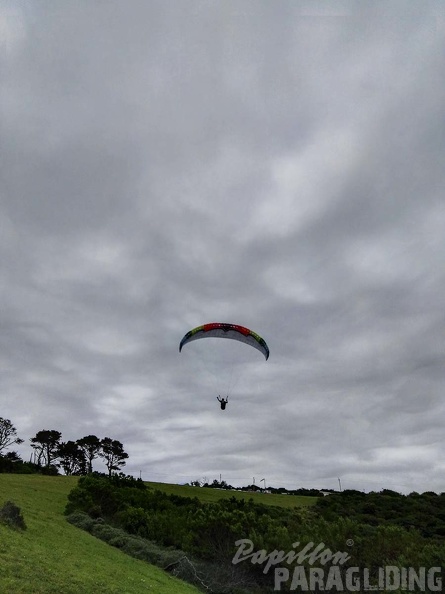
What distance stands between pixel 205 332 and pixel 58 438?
8320 cm

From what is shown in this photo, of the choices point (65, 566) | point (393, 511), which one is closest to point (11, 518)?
point (65, 566)

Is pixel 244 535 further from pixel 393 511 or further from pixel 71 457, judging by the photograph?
pixel 71 457

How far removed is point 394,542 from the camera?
22.5 metres

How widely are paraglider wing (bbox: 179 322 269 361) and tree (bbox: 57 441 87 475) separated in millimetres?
78606

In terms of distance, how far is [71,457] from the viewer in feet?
353

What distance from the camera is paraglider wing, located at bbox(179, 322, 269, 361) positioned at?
132ft

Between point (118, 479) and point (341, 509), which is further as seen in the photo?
point (341, 509)

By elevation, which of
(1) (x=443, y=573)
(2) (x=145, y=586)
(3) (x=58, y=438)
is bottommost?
(2) (x=145, y=586)

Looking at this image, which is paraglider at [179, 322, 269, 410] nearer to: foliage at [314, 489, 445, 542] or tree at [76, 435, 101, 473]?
foliage at [314, 489, 445, 542]

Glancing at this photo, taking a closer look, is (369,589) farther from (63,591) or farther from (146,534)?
(146,534)

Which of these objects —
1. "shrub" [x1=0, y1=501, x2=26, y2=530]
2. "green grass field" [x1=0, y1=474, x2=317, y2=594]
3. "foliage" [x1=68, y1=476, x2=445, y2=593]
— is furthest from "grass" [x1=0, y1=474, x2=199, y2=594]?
"foliage" [x1=68, y1=476, x2=445, y2=593]

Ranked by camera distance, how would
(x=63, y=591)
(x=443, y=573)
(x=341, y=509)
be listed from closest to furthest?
(x=63, y=591)
(x=443, y=573)
(x=341, y=509)

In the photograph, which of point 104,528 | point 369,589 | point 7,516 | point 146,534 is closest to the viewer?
point 369,589

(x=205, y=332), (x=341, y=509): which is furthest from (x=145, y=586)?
(x=341, y=509)
